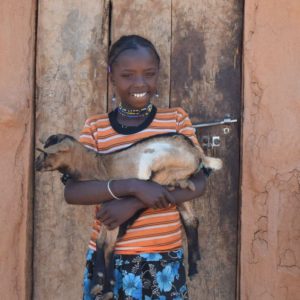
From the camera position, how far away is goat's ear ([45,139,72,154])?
2.34 m

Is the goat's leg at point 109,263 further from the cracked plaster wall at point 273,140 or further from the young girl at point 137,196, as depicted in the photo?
the cracked plaster wall at point 273,140

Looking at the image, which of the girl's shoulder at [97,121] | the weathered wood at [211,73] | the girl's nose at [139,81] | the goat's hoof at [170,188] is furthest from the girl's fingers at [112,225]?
the weathered wood at [211,73]

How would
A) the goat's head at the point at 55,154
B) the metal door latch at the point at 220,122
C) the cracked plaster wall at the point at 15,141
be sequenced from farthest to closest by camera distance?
the metal door latch at the point at 220,122 → the cracked plaster wall at the point at 15,141 → the goat's head at the point at 55,154

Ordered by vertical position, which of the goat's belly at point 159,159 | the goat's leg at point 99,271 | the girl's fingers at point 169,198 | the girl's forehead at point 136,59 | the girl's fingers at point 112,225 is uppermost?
the girl's forehead at point 136,59

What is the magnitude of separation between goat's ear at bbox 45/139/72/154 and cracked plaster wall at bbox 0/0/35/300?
760 mm

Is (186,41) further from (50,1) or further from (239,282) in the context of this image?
(239,282)

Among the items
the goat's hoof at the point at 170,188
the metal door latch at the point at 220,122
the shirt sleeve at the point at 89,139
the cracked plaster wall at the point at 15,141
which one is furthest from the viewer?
the metal door latch at the point at 220,122

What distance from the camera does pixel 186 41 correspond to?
328 centimetres

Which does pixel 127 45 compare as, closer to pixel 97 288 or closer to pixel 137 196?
pixel 137 196

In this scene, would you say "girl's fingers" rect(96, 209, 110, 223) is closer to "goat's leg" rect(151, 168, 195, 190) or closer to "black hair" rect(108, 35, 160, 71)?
"goat's leg" rect(151, 168, 195, 190)

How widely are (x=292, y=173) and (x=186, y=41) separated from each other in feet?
2.78

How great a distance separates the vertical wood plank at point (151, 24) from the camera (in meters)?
3.27

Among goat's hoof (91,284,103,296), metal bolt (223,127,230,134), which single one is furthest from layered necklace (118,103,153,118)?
metal bolt (223,127,230,134)

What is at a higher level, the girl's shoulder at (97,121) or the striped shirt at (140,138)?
the girl's shoulder at (97,121)
